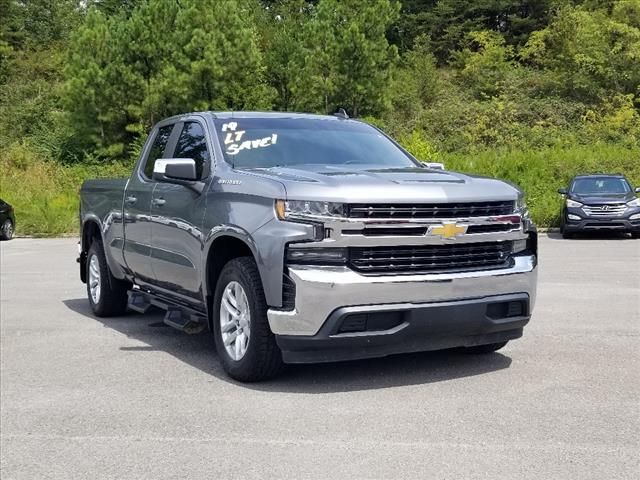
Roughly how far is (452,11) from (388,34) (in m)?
4.74

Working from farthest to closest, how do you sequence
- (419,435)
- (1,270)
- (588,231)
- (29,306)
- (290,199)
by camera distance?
(588,231), (1,270), (29,306), (290,199), (419,435)

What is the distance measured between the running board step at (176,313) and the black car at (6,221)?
15.4 metres

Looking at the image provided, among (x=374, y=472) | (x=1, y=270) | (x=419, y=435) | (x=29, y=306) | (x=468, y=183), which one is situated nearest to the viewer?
(x=374, y=472)

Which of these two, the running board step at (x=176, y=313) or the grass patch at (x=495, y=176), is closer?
the running board step at (x=176, y=313)

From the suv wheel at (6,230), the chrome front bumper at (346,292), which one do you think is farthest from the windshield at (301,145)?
the suv wheel at (6,230)

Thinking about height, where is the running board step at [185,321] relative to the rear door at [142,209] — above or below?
below

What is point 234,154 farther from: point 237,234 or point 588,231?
point 588,231

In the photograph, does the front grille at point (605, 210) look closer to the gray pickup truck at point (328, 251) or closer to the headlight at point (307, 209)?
the gray pickup truck at point (328, 251)

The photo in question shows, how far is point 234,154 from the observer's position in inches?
257

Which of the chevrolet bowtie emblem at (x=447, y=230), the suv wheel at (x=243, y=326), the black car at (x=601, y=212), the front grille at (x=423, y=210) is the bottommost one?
the black car at (x=601, y=212)

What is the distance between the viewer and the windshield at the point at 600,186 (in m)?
20.2

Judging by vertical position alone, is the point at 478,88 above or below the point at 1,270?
above

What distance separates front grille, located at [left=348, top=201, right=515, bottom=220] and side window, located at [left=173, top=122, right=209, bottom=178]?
1.78 metres

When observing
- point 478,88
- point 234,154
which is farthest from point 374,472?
point 478,88
